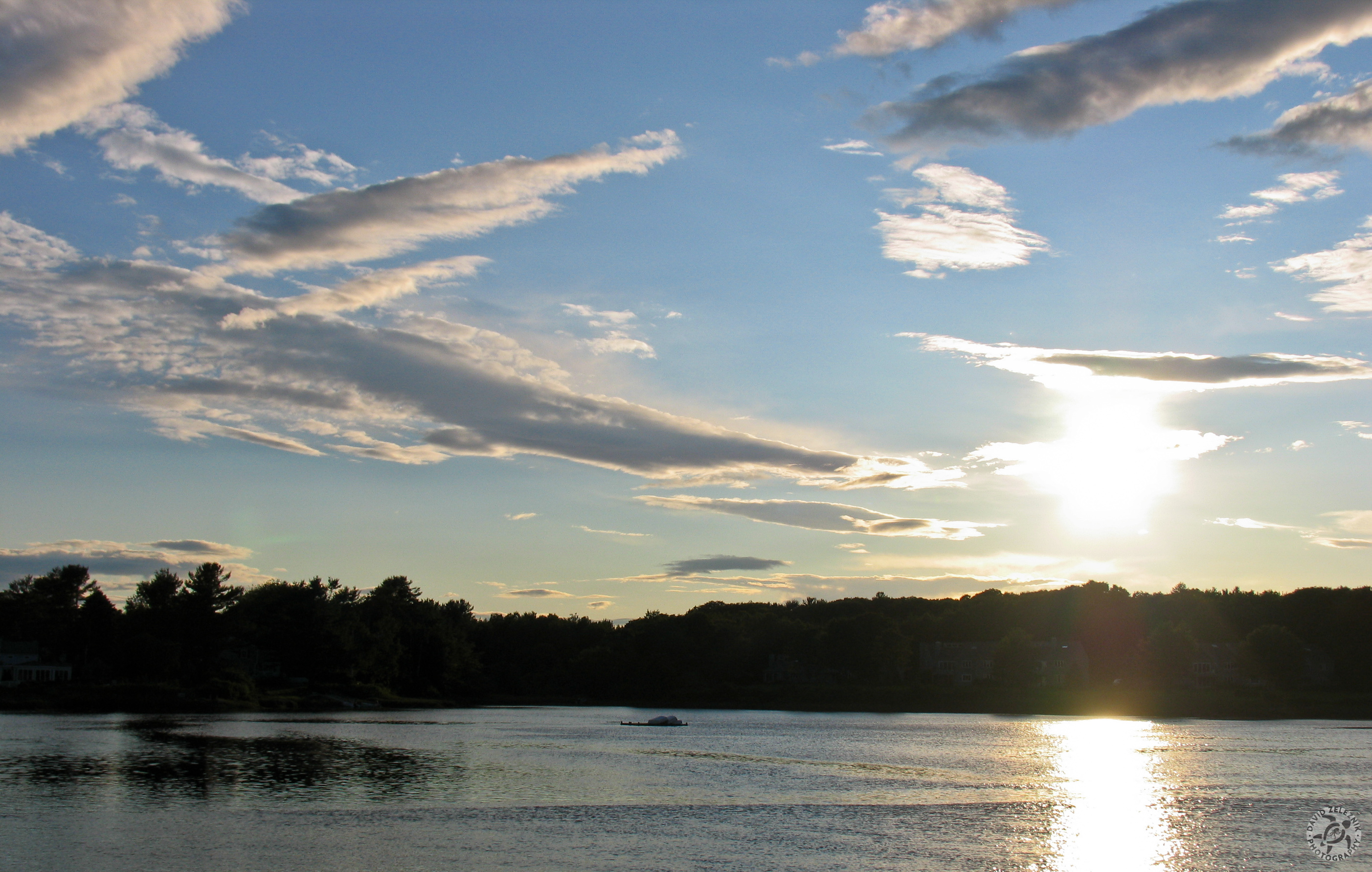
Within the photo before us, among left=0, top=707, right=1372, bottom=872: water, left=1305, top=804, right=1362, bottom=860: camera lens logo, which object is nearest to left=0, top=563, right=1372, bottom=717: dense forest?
left=0, top=707, right=1372, bottom=872: water

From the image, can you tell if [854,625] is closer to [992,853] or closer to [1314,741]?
[1314,741]

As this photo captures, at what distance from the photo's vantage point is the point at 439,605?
173 m

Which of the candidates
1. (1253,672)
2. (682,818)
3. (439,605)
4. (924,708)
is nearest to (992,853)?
(682,818)

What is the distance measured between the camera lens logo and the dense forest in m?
94.4

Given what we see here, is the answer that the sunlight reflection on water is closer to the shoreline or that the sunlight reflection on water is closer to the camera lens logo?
the camera lens logo

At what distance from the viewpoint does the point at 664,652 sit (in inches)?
6624

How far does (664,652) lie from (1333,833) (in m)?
137

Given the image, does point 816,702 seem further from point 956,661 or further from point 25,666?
point 25,666

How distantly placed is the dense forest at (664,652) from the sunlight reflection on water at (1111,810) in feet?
222

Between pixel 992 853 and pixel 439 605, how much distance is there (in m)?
151

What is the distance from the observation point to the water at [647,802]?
3042 cm

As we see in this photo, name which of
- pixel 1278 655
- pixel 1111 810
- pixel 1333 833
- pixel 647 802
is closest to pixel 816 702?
pixel 1278 655

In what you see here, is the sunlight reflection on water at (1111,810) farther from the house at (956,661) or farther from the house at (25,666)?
the house at (25,666)

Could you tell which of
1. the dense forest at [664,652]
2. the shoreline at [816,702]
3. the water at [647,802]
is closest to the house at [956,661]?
the dense forest at [664,652]
